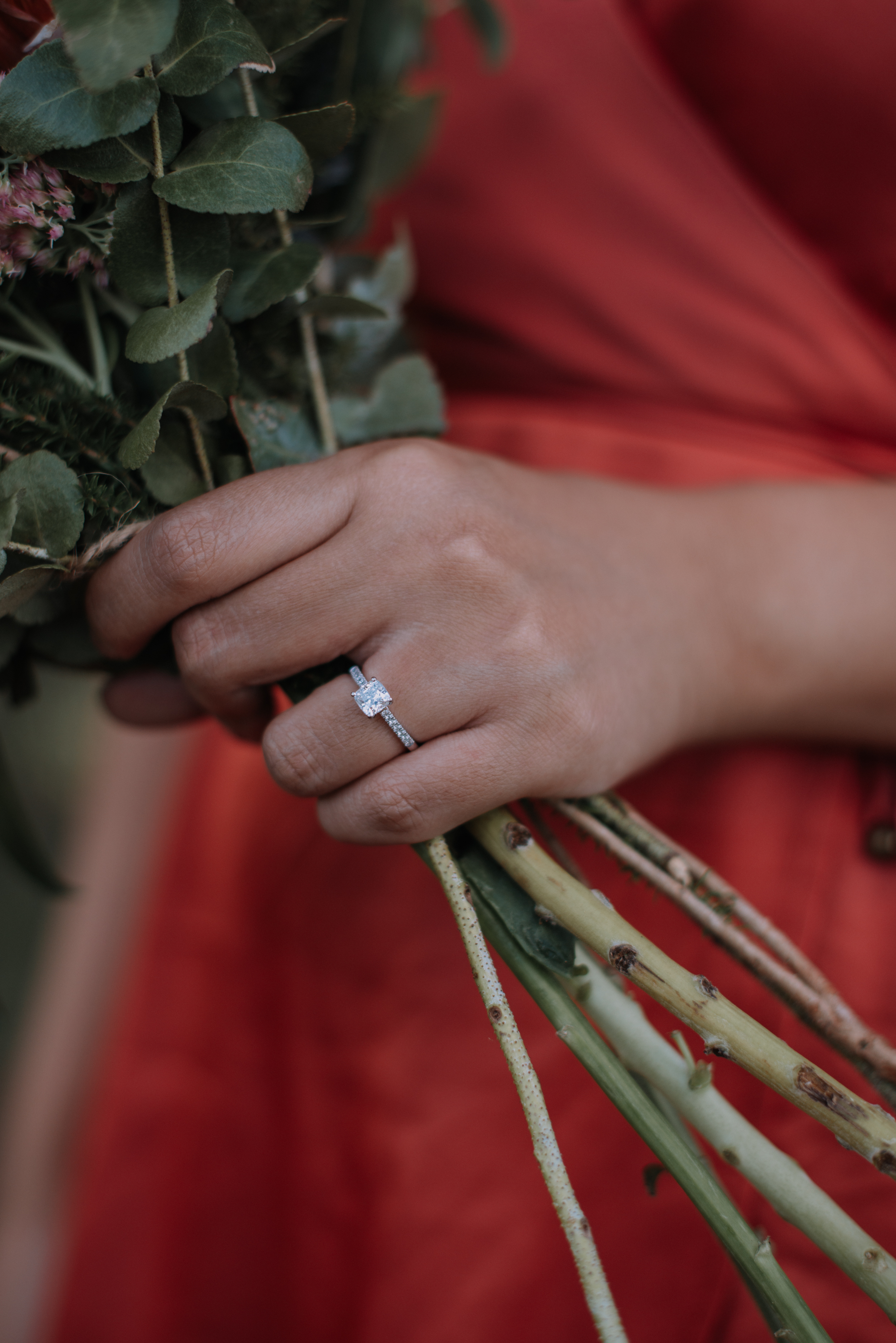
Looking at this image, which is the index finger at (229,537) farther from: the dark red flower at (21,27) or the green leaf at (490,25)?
the green leaf at (490,25)

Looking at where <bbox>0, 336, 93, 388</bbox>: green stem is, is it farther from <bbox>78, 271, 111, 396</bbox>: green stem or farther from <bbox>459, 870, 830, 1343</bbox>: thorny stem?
<bbox>459, 870, 830, 1343</bbox>: thorny stem

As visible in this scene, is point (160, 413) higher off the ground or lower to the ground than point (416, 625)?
higher

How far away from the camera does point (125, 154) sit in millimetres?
364

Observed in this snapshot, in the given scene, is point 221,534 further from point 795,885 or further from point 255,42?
point 795,885

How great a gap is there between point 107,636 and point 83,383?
128mm

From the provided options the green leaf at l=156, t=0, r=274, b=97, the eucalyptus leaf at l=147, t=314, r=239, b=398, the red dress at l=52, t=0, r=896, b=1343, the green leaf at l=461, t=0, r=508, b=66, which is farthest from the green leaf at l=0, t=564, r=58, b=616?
the green leaf at l=461, t=0, r=508, b=66

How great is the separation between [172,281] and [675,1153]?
1.49ft

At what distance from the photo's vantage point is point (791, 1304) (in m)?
0.34

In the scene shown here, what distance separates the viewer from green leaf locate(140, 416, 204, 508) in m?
0.40

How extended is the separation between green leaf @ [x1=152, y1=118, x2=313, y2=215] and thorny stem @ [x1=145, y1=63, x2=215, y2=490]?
0.04 feet

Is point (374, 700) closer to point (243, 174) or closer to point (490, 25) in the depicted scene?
point (243, 174)

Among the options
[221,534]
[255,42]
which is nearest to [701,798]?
[221,534]

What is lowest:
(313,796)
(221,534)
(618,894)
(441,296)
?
(618,894)

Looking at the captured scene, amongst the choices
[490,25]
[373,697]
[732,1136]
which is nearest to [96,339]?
[373,697]
